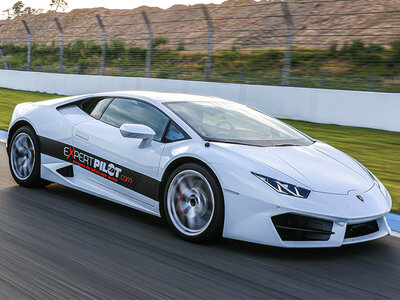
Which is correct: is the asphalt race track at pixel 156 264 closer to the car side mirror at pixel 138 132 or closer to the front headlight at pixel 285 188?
the front headlight at pixel 285 188

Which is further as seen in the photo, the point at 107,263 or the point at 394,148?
the point at 394,148

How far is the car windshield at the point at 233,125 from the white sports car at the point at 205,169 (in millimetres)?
12

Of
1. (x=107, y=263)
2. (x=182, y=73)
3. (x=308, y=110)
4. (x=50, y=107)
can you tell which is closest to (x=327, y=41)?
(x=308, y=110)

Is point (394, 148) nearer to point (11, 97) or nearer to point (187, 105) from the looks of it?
point (187, 105)

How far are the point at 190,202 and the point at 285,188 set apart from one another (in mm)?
794

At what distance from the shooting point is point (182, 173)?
13.8 ft

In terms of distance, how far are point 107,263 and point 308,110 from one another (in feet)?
29.8

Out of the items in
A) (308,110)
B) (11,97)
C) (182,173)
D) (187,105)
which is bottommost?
(11,97)

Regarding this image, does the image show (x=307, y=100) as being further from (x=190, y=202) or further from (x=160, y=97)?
(x=190, y=202)

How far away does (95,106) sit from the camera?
17.6 ft

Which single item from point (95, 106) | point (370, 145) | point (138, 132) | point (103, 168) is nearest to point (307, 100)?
point (370, 145)

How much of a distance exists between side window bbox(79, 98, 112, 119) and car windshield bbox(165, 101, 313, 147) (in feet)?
2.66

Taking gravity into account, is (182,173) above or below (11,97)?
above

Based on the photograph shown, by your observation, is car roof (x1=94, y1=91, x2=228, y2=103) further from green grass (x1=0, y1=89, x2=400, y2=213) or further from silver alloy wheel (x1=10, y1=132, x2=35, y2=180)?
green grass (x1=0, y1=89, x2=400, y2=213)
